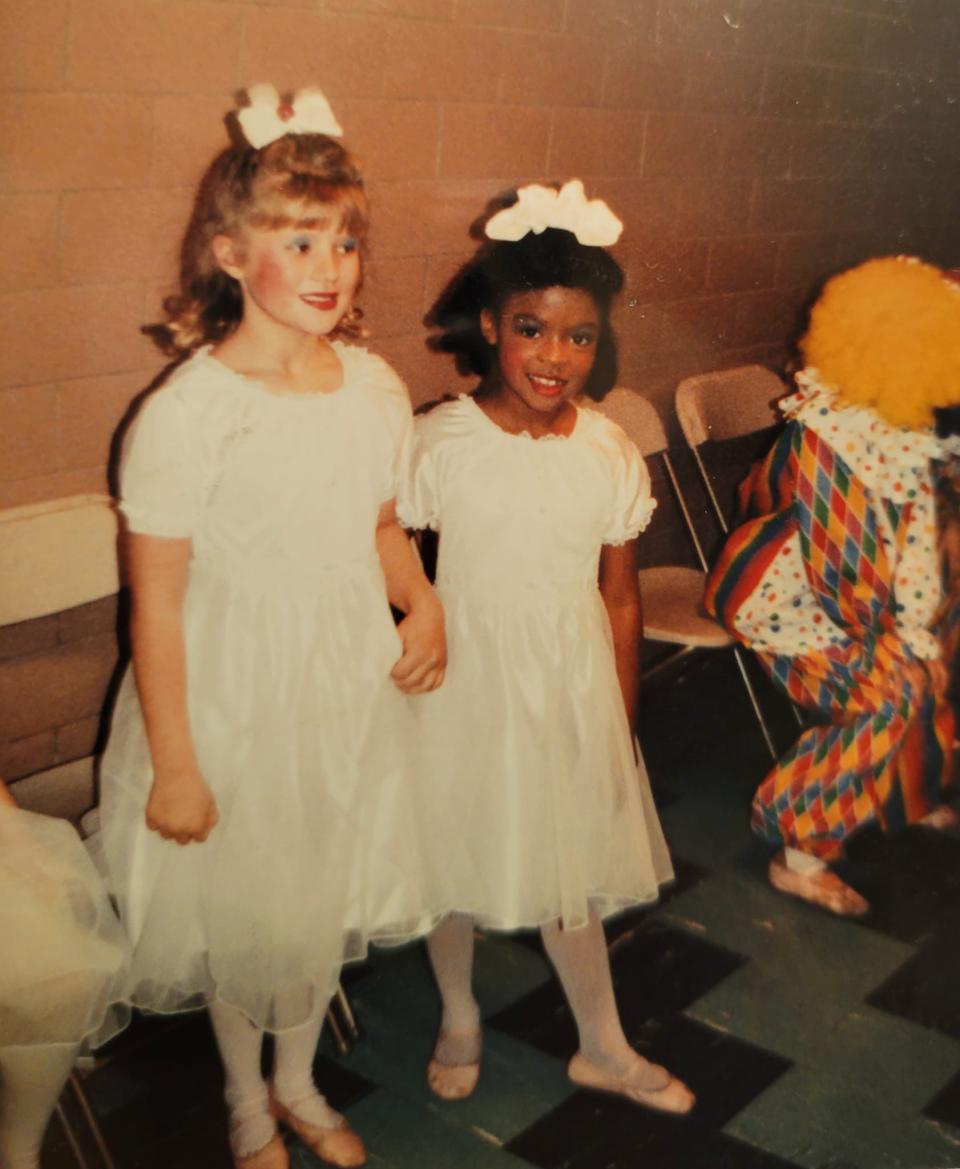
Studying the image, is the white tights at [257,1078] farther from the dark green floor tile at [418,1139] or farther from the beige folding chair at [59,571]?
the beige folding chair at [59,571]

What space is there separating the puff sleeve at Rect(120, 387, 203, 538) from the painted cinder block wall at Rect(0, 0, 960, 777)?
0.34 metres

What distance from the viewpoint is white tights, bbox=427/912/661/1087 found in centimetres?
204

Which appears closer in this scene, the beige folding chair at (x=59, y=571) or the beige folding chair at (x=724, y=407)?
the beige folding chair at (x=59, y=571)

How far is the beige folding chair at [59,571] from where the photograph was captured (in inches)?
74.3

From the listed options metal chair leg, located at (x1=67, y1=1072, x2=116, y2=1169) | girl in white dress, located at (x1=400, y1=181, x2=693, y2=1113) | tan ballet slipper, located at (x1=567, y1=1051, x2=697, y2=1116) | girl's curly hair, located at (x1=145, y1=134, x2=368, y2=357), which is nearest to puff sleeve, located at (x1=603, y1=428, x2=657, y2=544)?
girl in white dress, located at (x1=400, y1=181, x2=693, y2=1113)

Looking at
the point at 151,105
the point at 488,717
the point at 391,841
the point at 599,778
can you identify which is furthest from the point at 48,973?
the point at 151,105

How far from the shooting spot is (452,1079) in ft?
6.76

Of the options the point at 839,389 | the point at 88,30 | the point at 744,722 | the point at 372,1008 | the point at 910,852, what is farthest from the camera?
the point at 744,722

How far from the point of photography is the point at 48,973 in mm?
1566

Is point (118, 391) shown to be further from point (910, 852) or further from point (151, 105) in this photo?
point (910, 852)

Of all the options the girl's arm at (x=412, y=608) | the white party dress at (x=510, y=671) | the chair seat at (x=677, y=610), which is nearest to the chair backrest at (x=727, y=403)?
the chair seat at (x=677, y=610)

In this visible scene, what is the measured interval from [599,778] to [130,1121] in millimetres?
839

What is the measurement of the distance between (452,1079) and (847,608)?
1.11 meters

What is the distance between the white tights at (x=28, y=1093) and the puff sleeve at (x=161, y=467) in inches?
24.5
